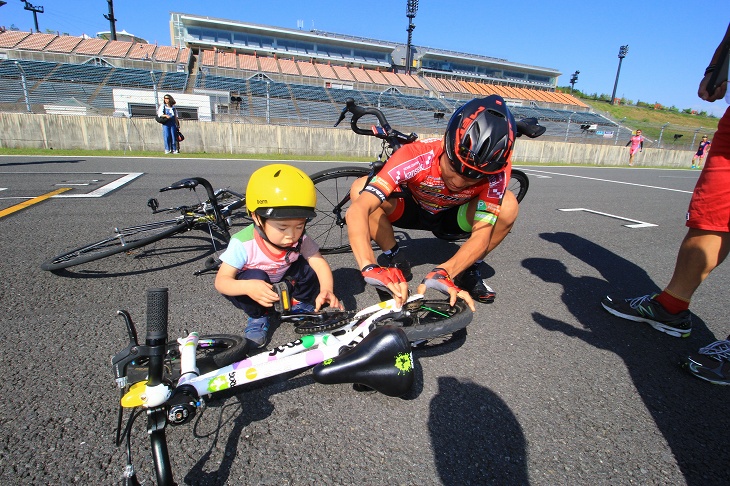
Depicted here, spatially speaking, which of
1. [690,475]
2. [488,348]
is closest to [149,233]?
[488,348]

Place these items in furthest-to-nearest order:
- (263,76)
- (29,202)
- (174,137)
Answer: (263,76), (174,137), (29,202)

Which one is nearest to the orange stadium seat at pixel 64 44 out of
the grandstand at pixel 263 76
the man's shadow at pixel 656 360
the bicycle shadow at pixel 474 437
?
the grandstand at pixel 263 76

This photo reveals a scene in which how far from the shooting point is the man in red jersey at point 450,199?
7.27 ft

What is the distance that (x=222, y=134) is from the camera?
15.3 metres

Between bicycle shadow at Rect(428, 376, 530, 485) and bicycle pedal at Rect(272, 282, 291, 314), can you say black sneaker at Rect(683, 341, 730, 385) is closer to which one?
bicycle shadow at Rect(428, 376, 530, 485)

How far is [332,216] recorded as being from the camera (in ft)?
14.6

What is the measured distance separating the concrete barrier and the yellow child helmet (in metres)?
14.4

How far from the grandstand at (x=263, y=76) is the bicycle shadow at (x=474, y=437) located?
16.7 m

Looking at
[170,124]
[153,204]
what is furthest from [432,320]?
[170,124]

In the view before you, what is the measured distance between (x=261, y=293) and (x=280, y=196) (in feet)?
1.78

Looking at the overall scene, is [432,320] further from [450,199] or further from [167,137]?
[167,137]

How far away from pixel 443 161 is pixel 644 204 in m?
7.25

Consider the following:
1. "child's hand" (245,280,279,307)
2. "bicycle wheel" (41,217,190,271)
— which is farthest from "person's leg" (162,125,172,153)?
"child's hand" (245,280,279,307)

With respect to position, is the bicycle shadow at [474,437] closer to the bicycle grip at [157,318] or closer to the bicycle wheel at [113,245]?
the bicycle grip at [157,318]
